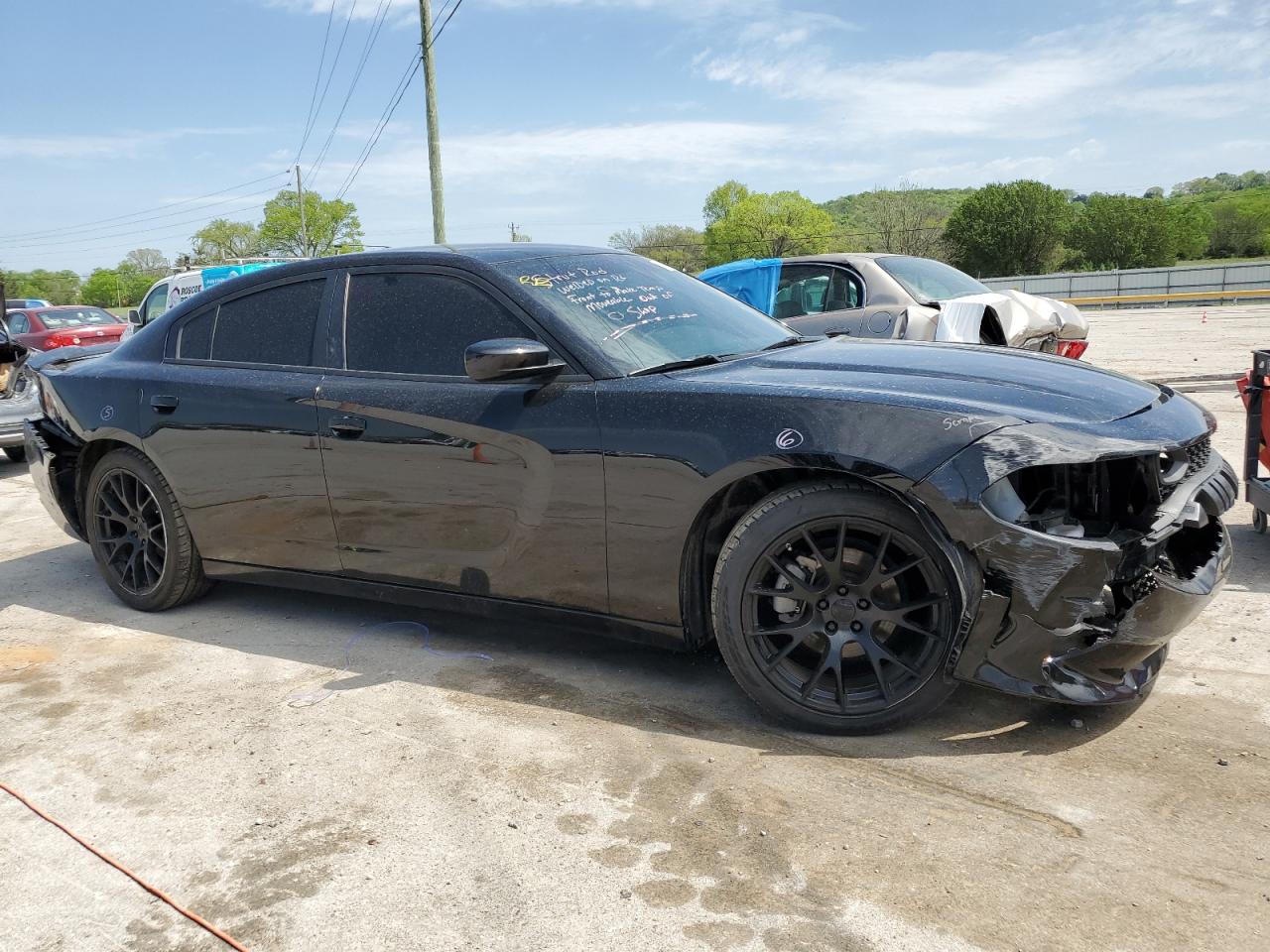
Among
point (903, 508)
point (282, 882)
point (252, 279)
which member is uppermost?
point (252, 279)

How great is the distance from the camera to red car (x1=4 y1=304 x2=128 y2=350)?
18344 mm

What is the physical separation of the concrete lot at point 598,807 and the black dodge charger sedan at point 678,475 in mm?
295

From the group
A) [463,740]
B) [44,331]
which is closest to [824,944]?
[463,740]

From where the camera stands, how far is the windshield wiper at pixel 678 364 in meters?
3.55

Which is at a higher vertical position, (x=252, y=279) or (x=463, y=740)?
(x=252, y=279)

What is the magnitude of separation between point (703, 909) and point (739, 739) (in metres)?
0.90

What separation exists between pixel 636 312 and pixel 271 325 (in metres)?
1.69

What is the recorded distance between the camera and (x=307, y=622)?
15.4ft

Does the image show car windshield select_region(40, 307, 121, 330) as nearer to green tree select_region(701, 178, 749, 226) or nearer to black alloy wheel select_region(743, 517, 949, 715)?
black alloy wheel select_region(743, 517, 949, 715)

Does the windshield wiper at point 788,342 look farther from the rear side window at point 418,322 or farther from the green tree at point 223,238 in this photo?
the green tree at point 223,238

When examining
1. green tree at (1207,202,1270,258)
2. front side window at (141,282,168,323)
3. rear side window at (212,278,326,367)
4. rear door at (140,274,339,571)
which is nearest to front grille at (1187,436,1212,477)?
rear door at (140,274,339,571)

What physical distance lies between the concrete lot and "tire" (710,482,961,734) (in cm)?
15

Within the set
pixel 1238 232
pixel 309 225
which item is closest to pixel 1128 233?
pixel 1238 232

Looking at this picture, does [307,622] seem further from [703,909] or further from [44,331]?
[44,331]
